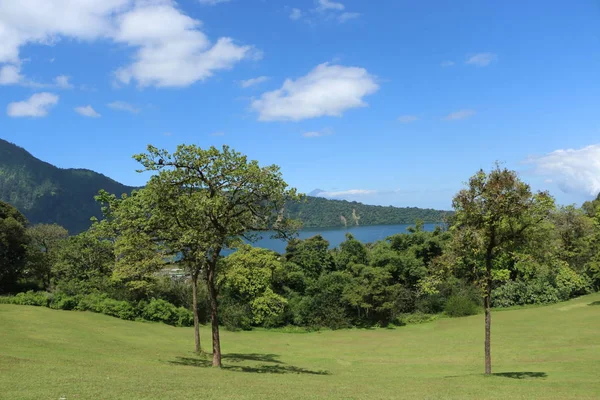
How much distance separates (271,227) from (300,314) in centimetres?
3209

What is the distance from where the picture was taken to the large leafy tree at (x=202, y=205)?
18297 mm

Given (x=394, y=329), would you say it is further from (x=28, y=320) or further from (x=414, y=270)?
(x=28, y=320)

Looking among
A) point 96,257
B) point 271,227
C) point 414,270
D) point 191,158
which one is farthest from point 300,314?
point 191,158

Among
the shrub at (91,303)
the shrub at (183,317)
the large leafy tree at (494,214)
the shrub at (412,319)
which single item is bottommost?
the shrub at (412,319)

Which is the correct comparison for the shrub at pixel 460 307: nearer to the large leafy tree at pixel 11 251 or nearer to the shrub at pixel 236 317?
the shrub at pixel 236 317

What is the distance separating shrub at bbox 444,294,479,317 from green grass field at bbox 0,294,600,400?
4.83 metres

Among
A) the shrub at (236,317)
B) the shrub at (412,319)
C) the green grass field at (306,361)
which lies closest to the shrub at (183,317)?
the green grass field at (306,361)

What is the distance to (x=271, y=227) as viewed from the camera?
20.1 m

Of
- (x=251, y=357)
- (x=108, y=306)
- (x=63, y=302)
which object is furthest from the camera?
(x=108, y=306)

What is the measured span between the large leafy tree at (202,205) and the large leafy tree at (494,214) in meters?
7.90

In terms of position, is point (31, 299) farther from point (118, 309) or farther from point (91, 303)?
point (118, 309)

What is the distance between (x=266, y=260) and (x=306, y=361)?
23038mm

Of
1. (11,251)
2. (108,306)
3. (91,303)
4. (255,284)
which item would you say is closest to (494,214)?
(255,284)

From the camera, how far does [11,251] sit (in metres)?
51.6
